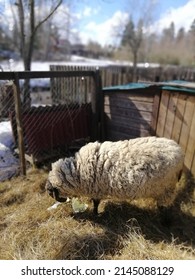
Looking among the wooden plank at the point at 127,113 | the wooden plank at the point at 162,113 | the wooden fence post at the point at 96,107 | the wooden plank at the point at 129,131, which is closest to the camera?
the wooden plank at the point at 162,113

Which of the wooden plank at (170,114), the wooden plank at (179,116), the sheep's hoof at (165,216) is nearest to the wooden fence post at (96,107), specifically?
the wooden plank at (170,114)

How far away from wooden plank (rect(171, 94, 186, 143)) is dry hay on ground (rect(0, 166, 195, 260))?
1000 millimetres

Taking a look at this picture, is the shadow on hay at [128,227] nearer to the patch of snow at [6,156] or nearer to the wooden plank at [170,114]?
the wooden plank at [170,114]

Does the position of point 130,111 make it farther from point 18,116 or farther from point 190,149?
point 18,116

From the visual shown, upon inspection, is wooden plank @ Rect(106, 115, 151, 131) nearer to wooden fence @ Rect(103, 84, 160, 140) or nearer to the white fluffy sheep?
wooden fence @ Rect(103, 84, 160, 140)

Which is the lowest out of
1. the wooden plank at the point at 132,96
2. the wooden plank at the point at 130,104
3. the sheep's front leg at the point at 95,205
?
the sheep's front leg at the point at 95,205

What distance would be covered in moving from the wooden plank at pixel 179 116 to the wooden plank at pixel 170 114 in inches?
2.7

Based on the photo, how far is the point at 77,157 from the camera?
3.76 m

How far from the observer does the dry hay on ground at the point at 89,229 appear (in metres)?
3.04

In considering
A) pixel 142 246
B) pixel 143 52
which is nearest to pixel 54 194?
pixel 142 246

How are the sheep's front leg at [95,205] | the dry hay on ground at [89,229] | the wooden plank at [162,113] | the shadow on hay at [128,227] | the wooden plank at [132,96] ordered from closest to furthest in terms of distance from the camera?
the dry hay on ground at [89,229]
the shadow on hay at [128,227]
the sheep's front leg at [95,205]
the wooden plank at [162,113]
the wooden plank at [132,96]

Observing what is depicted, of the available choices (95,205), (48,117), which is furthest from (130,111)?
(95,205)
